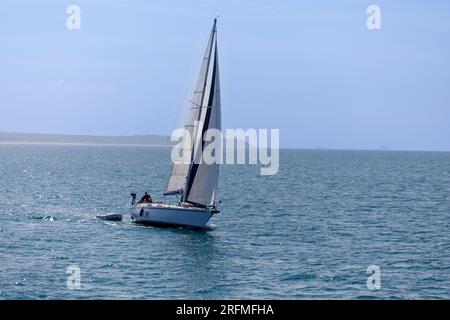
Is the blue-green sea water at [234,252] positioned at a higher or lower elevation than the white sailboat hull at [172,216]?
lower

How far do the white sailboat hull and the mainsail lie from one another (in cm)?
100

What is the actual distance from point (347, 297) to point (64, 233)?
2764 centimetres

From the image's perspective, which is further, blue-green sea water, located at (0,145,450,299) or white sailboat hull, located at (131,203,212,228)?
white sailboat hull, located at (131,203,212,228)

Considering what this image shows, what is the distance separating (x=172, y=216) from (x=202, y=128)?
25.4 ft

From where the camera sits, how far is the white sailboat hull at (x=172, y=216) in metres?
56.4

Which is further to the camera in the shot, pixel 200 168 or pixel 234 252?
pixel 200 168

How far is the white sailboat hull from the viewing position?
56438 mm

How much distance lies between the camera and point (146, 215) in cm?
5909

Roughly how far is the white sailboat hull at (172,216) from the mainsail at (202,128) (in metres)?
1.00

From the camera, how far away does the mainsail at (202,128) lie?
55688mm

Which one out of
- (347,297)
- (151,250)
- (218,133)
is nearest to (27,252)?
(151,250)

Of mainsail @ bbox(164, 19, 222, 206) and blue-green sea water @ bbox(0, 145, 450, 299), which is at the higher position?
mainsail @ bbox(164, 19, 222, 206)

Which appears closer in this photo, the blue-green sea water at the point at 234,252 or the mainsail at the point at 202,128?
the blue-green sea water at the point at 234,252

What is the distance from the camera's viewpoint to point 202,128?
5575cm
